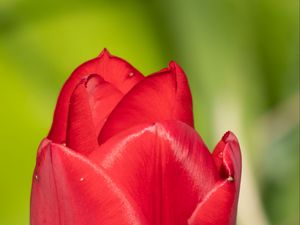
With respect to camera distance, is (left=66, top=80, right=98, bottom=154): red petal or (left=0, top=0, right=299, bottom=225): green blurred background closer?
(left=66, top=80, right=98, bottom=154): red petal

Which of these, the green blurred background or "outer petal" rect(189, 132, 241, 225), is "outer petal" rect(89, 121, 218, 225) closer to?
"outer petal" rect(189, 132, 241, 225)

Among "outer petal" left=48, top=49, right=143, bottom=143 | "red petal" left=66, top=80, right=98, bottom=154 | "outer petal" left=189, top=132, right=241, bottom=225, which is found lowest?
"outer petal" left=189, top=132, right=241, bottom=225

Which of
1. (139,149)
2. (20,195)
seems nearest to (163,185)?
(139,149)

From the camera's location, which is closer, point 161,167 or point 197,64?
point 161,167

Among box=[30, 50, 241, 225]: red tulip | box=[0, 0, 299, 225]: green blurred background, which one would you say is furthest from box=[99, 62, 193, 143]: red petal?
box=[0, 0, 299, 225]: green blurred background

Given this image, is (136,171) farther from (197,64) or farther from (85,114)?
(197,64)

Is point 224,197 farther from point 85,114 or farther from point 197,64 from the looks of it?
point 197,64

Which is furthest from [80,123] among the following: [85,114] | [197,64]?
[197,64]

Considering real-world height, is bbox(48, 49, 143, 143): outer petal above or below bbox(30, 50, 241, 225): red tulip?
above
